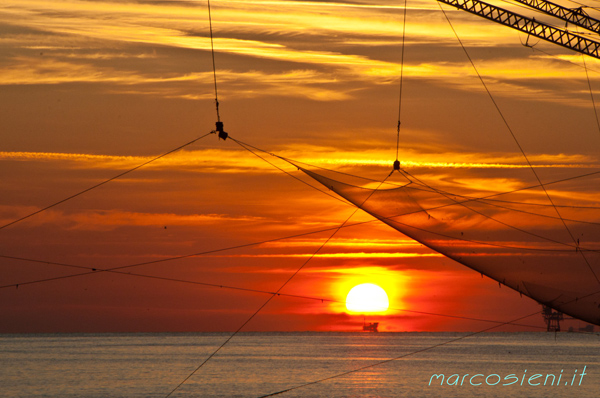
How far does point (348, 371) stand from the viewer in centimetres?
8650

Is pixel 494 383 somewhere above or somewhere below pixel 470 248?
below

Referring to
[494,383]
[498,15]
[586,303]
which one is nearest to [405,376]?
[494,383]

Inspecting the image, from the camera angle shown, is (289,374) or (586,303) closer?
(586,303)

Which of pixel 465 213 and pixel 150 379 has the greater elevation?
pixel 465 213

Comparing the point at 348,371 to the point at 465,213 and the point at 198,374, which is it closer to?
the point at 198,374

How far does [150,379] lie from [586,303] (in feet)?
187

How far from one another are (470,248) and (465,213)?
3.11 ft

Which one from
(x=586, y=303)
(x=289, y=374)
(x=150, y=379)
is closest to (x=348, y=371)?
(x=289, y=374)

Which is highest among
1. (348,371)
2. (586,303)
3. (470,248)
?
(470,248)

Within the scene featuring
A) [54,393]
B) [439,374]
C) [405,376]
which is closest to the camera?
[54,393]

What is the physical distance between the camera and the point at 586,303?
70.0ft

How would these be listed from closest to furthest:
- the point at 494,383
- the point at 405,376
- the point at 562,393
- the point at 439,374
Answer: the point at 562,393 < the point at 494,383 < the point at 405,376 < the point at 439,374

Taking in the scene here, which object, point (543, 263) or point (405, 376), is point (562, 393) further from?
point (543, 263)

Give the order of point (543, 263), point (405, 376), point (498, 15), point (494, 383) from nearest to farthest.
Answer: point (543, 263) → point (498, 15) → point (494, 383) → point (405, 376)
